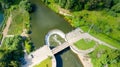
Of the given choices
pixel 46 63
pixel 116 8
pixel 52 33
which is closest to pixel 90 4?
pixel 116 8

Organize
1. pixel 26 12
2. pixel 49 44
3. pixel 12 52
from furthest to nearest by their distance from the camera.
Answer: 1. pixel 26 12
2. pixel 49 44
3. pixel 12 52

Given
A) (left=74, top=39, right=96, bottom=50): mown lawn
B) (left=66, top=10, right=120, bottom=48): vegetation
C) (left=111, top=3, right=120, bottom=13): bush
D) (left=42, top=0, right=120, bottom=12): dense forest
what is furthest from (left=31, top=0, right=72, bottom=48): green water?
(left=111, top=3, right=120, bottom=13): bush

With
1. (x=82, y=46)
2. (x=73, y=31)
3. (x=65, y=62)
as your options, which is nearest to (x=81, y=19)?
(x=73, y=31)

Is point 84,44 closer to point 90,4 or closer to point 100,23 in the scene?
Answer: point 100,23

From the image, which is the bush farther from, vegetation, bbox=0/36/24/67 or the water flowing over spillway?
vegetation, bbox=0/36/24/67

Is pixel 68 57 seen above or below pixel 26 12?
below

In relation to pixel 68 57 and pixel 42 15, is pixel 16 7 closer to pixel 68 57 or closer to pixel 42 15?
pixel 42 15

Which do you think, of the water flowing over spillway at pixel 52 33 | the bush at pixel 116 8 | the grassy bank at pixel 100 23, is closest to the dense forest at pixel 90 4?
the bush at pixel 116 8
